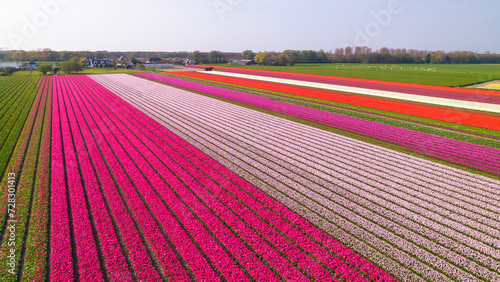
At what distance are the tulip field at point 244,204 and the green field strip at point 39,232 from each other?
0.06 metres

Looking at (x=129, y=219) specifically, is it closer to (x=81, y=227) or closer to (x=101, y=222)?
(x=101, y=222)

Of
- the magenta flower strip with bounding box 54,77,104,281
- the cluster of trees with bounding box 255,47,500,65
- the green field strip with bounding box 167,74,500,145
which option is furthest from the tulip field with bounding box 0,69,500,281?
the cluster of trees with bounding box 255,47,500,65

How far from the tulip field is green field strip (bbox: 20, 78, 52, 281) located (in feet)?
0.21

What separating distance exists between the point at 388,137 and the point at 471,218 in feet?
37.7

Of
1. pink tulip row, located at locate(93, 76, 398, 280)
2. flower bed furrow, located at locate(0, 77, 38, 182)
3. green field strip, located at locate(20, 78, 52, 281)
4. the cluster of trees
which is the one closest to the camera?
green field strip, located at locate(20, 78, 52, 281)

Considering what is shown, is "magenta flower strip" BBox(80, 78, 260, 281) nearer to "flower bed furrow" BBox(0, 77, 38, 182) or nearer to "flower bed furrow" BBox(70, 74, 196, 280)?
"flower bed furrow" BBox(70, 74, 196, 280)

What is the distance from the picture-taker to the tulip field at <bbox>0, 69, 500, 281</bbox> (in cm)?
937

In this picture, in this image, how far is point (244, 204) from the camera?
13164mm

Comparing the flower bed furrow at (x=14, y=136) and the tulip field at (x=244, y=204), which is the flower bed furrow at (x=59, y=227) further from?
the flower bed furrow at (x=14, y=136)

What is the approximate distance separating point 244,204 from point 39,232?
8487 millimetres

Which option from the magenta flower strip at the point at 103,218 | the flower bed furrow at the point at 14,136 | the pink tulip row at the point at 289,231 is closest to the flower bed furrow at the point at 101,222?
the magenta flower strip at the point at 103,218

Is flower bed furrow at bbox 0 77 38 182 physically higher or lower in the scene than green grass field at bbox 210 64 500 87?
lower

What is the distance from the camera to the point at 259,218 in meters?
12.1

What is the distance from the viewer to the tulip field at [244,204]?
9367 millimetres
